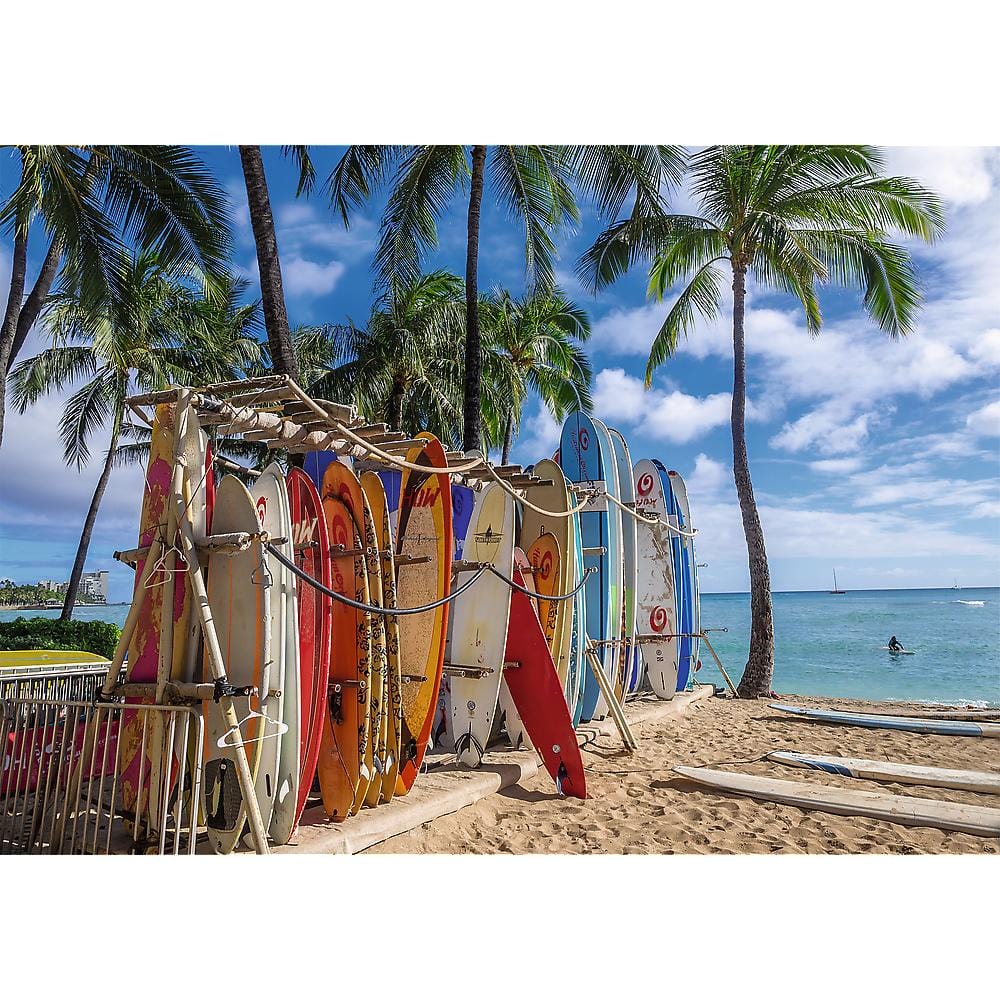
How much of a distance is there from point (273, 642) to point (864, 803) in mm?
3221

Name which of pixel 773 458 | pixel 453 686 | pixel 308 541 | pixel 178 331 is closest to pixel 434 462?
pixel 308 541

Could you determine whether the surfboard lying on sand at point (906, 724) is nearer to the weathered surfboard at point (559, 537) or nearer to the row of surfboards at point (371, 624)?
the row of surfboards at point (371, 624)

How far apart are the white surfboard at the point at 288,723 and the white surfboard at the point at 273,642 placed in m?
0.01

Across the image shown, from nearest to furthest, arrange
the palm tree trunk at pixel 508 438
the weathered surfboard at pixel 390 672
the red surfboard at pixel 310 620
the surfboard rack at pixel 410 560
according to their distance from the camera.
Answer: the red surfboard at pixel 310 620
the weathered surfboard at pixel 390 672
the surfboard rack at pixel 410 560
the palm tree trunk at pixel 508 438

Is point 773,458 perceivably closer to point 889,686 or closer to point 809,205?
point 889,686

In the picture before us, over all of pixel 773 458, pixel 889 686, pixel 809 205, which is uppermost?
pixel 773 458

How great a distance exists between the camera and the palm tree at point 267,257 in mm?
6090

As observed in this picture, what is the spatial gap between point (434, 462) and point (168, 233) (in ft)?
17.8

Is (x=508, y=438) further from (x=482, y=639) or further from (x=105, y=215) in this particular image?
(x=482, y=639)

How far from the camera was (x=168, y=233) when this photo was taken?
8.05 m

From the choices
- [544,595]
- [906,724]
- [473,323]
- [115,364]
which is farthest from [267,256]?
[115,364]

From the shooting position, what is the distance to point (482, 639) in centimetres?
471

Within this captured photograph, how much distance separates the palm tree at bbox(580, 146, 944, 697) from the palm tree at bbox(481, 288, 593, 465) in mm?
5680

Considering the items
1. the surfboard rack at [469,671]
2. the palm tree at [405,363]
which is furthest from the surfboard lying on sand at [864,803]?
the palm tree at [405,363]
